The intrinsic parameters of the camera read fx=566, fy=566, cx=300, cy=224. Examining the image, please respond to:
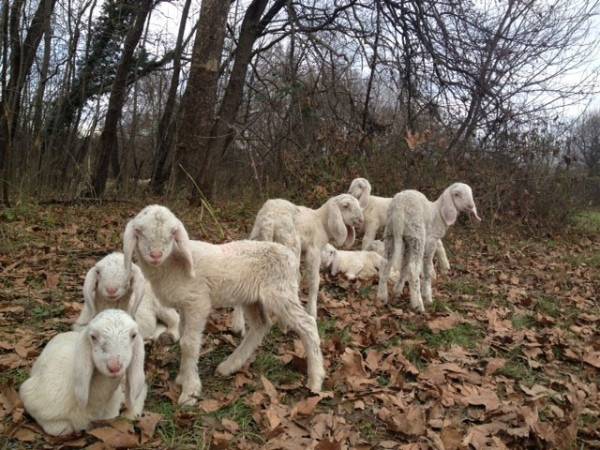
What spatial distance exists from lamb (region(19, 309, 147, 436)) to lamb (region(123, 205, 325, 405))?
511 millimetres

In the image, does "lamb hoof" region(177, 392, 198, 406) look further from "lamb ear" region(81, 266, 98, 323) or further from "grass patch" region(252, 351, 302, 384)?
"lamb ear" region(81, 266, 98, 323)

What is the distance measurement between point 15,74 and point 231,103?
4073 mm

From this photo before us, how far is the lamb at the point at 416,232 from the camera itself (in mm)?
6512

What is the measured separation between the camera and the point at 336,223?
596cm

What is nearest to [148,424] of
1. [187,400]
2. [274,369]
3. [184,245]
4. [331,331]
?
[187,400]

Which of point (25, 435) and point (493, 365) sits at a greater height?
point (493, 365)

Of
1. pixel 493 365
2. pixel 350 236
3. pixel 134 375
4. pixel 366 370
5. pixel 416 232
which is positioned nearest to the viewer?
pixel 134 375

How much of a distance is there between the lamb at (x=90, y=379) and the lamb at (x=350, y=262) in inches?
185

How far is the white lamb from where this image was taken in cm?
569

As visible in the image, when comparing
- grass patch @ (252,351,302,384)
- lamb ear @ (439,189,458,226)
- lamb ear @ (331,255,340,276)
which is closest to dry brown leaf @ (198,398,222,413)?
grass patch @ (252,351,302,384)

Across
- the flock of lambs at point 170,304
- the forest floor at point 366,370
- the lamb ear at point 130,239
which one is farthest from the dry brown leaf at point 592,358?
the lamb ear at point 130,239

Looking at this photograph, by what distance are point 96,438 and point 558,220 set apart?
14546mm

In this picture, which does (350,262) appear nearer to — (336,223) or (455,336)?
(336,223)

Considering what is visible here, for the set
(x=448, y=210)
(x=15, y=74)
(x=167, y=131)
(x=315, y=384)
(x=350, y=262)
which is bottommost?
(x=315, y=384)
